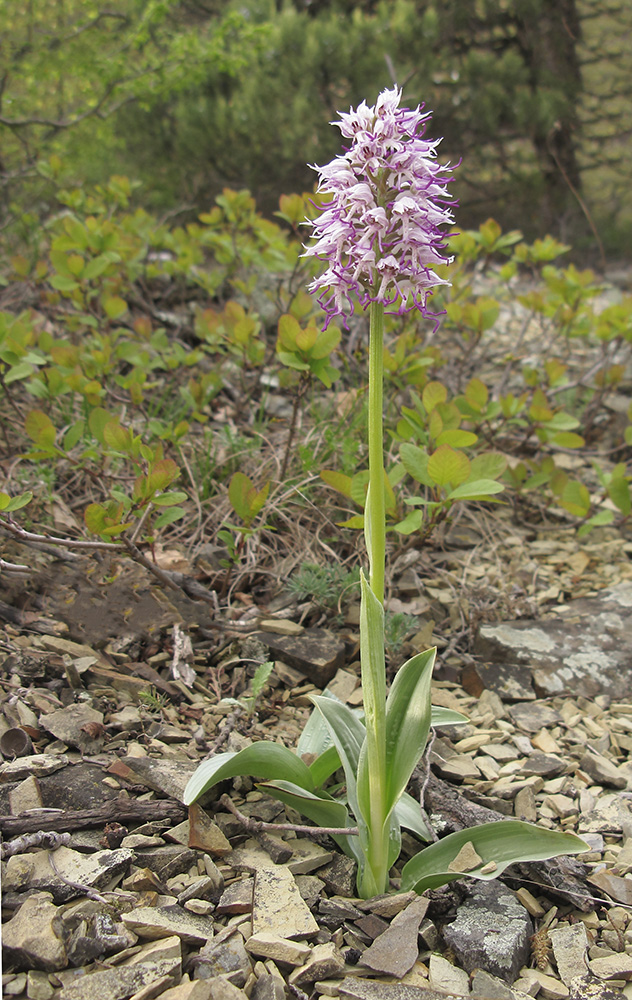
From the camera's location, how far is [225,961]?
1.39 metres

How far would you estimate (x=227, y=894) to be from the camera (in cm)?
154

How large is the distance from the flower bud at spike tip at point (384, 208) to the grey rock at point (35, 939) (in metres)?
1.32

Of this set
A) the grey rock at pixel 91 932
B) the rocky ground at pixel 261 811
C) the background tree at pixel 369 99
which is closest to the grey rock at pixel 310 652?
the rocky ground at pixel 261 811

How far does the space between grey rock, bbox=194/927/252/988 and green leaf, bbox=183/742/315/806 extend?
27cm

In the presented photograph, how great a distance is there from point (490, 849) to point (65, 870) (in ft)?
2.97

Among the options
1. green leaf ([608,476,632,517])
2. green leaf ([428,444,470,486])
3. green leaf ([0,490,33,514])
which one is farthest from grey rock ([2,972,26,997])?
green leaf ([608,476,632,517])

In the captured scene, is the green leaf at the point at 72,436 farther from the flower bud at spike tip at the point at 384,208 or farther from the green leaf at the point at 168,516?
the flower bud at spike tip at the point at 384,208

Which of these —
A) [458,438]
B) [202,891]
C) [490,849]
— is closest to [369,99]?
[458,438]

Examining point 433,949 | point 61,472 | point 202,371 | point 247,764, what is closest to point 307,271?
point 202,371

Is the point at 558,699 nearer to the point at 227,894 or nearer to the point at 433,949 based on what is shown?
the point at 433,949

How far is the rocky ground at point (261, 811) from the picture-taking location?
4.59ft

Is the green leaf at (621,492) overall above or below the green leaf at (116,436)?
below

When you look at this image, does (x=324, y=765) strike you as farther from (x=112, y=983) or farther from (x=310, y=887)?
(x=112, y=983)

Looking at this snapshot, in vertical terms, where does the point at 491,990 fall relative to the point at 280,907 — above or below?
below
